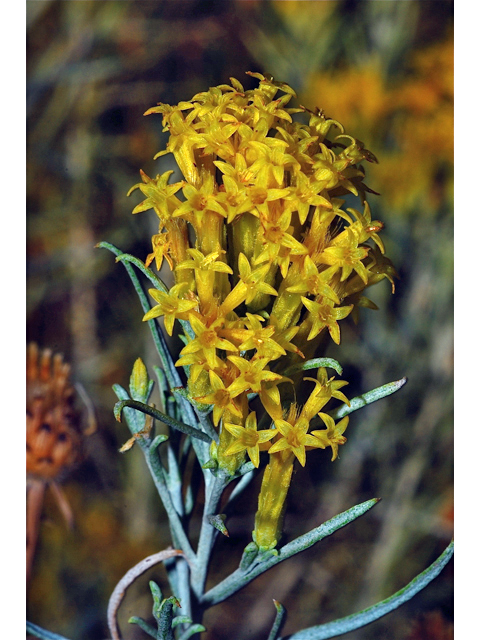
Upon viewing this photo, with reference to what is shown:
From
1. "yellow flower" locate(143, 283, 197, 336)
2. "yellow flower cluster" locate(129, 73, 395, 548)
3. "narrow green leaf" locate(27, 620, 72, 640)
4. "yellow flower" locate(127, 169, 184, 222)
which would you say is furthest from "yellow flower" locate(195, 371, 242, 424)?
"narrow green leaf" locate(27, 620, 72, 640)

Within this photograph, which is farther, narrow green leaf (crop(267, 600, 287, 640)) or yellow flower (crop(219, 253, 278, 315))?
narrow green leaf (crop(267, 600, 287, 640))

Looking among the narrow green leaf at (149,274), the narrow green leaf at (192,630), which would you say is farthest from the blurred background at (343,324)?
the narrow green leaf at (149,274)

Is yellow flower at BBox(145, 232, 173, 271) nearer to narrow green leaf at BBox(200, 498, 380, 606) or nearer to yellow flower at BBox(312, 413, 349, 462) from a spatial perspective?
yellow flower at BBox(312, 413, 349, 462)

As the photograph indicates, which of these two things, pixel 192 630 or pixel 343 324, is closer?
pixel 192 630

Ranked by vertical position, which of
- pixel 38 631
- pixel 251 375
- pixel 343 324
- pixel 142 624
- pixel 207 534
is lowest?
pixel 38 631

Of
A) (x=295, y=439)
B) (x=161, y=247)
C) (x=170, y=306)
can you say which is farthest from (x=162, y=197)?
(x=295, y=439)

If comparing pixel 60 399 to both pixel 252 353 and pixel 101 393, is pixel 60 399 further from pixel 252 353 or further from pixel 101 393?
pixel 252 353

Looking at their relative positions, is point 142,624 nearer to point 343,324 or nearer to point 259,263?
point 259,263
